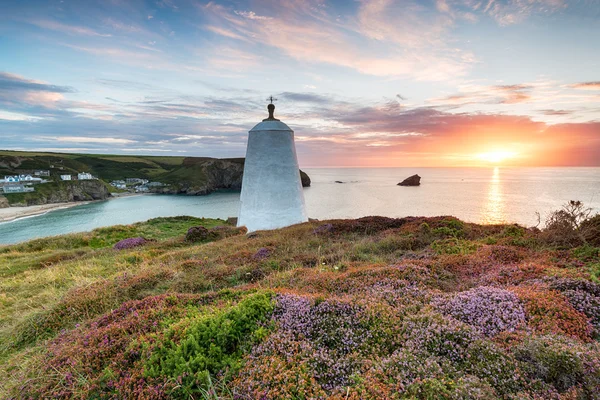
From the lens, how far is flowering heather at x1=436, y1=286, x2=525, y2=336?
4023 mm

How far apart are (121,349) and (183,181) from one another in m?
149

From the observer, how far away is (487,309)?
440 cm

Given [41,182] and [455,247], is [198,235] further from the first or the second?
[41,182]

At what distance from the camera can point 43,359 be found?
4445 millimetres

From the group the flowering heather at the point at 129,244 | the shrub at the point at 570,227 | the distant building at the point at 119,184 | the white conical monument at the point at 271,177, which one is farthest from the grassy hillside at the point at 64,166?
the shrub at the point at 570,227

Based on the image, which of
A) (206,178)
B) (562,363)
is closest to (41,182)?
(206,178)

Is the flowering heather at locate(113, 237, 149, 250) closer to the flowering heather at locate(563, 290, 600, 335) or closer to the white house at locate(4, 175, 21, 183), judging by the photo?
the flowering heather at locate(563, 290, 600, 335)

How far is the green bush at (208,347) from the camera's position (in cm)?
343

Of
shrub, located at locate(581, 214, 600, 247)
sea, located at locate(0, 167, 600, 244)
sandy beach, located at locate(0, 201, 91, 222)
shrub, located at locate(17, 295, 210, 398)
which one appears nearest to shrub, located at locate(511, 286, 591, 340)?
shrub, located at locate(581, 214, 600, 247)

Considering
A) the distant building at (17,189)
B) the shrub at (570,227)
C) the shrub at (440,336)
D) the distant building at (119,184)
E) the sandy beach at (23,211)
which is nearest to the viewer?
the shrub at (440,336)

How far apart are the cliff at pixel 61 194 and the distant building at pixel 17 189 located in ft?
7.26

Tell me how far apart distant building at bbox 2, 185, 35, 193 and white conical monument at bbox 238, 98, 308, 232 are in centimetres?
14205

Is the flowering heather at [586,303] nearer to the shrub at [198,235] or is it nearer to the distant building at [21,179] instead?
the shrub at [198,235]

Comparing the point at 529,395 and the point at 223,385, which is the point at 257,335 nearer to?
the point at 223,385
